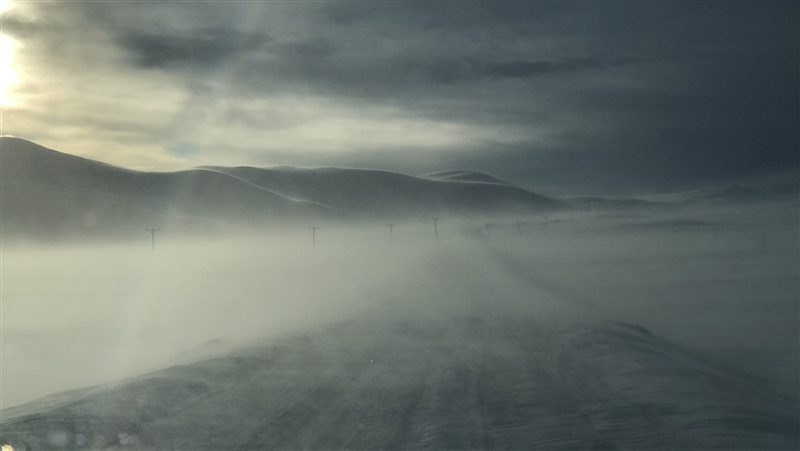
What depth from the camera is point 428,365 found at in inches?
599

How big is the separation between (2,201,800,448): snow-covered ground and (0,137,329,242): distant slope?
127 m

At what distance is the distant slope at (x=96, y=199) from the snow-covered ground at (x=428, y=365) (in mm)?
127140

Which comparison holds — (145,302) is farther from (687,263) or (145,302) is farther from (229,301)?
(687,263)

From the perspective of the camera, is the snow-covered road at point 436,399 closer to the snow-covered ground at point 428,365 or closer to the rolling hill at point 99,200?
the snow-covered ground at point 428,365

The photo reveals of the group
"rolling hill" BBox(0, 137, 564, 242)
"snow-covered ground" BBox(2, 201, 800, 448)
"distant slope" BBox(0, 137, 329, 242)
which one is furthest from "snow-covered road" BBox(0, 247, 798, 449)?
"rolling hill" BBox(0, 137, 564, 242)

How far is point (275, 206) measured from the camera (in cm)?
19975

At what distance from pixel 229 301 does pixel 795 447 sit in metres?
27.7

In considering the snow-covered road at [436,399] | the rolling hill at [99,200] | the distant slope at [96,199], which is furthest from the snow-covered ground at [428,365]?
the distant slope at [96,199]

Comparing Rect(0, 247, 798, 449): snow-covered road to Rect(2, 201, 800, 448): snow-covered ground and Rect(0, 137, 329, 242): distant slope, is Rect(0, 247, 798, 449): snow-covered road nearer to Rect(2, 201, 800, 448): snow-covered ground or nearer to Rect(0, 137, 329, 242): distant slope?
Rect(2, 201, 800, 448): snow-covered ground

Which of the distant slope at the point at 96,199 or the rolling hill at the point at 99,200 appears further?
the distant slope at the point at 96,199

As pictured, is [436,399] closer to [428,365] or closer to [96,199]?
[428,365]

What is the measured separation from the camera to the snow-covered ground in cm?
1054

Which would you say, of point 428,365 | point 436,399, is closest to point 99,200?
point 428,365

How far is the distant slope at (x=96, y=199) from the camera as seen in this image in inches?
6235
